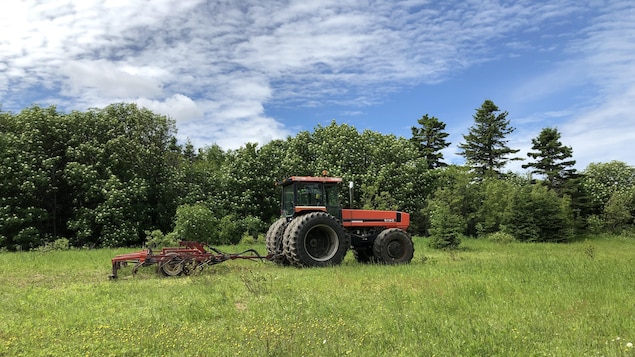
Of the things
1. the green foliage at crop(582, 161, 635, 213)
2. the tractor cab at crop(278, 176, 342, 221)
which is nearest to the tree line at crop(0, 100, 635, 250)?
the tractor cab at crop(278, 176, 342, 221)

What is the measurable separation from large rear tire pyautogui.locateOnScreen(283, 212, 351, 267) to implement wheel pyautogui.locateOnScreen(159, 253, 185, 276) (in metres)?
2.94

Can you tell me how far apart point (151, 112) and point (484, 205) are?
77.7ft

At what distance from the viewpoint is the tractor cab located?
13117 millimetres

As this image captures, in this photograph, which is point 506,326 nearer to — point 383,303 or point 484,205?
point 383,303

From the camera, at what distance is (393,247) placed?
1352cm

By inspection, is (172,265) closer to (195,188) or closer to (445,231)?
(445,231)

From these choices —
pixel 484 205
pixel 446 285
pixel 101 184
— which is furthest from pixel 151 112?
pixel 446 285

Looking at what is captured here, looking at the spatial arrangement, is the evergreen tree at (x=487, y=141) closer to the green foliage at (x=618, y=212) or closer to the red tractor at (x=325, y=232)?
the green foliage at (x=618, y=212)

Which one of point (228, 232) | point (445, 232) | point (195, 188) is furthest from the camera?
point (195, 188)

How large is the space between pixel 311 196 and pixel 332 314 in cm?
700

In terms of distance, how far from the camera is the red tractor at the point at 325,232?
12.4 m

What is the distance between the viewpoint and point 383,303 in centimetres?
715

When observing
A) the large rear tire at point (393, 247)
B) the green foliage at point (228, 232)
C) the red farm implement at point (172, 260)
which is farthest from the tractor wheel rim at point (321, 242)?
the green foliage at point (228, 232)

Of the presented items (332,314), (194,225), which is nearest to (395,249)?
(332,314)
